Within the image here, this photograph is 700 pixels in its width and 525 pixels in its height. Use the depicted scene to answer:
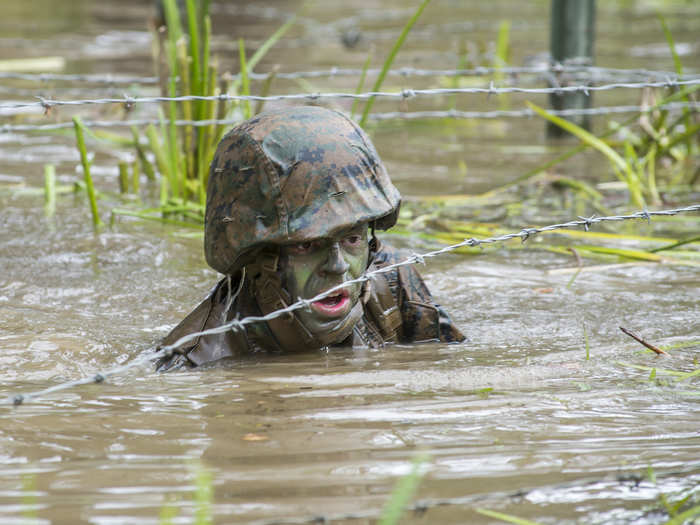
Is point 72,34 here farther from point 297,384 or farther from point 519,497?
point 519,497

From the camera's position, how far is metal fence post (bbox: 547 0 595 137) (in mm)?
7082

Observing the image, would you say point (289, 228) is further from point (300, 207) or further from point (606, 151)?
point (606, 151)

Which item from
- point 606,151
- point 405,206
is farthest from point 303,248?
point 606,151

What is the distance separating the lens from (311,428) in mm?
2537

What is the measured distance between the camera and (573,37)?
23.3 feet

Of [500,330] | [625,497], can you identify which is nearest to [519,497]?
[625,497]

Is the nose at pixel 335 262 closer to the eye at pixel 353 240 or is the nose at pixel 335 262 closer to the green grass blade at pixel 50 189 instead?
the eye at pixel 353 240

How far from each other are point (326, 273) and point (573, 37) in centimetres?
Result: 469

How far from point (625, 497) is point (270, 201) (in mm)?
1346

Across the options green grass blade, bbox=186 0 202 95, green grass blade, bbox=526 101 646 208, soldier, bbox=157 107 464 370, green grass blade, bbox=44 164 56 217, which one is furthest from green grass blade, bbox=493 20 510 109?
soldier, bbox=157 107 464 370

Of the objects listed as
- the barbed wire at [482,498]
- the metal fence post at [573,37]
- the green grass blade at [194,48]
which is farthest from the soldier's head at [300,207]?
the metal fence post at [573,37]

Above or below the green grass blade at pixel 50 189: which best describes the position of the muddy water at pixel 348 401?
below

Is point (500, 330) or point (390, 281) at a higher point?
point (390, 281)

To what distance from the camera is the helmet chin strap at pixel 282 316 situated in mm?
3113
